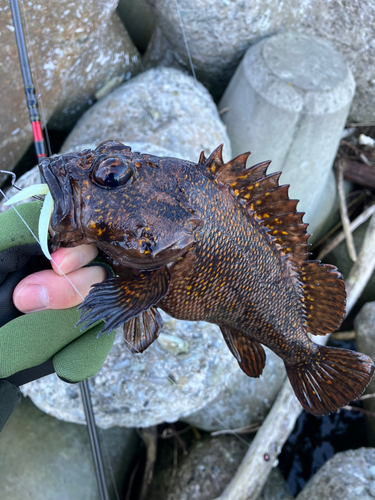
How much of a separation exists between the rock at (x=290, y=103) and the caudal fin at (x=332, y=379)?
5.81 ft

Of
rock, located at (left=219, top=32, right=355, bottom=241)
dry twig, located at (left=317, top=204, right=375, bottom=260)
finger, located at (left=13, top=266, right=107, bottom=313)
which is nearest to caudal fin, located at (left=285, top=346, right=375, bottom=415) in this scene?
finger, located at (left=13, top=266, right=107, bottom=313)

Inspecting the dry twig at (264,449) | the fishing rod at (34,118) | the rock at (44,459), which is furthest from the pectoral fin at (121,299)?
the dry twig at (264,449)

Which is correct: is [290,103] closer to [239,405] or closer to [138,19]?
[138,19]

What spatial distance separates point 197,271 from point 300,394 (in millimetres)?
711

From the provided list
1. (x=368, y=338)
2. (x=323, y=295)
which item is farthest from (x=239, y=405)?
(x=323, y=295)

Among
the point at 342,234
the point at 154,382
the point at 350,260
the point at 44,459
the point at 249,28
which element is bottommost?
the point at 350,260

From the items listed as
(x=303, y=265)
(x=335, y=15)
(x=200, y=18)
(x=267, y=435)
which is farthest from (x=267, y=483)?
(x=335, y=15)

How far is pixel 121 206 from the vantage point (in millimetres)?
1126

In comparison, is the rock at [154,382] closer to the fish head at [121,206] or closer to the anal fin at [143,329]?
the anal fin at [143,329]

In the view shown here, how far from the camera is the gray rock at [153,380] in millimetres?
2037

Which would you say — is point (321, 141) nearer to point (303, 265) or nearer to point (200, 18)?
point (200, 18)

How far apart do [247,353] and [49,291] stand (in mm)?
801

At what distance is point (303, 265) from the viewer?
4.56 feet

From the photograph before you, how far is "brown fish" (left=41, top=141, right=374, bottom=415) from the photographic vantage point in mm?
1116
